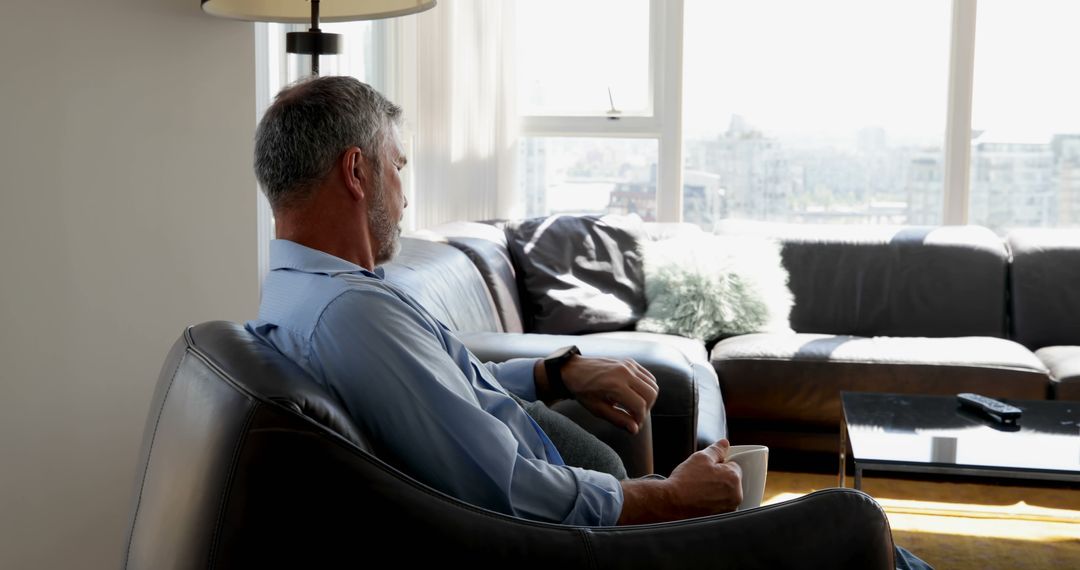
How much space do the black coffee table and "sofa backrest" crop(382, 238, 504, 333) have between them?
1.05 meters

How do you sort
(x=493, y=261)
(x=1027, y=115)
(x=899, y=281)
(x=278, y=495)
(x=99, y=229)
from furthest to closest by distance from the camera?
1. (x=1027, y=115)
2. (x=899, y=281)
3. (x=493, y=261)
4. (x=99, y=229)
5. (x=278, y=495)

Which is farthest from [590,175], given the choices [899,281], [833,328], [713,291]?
[899,281]

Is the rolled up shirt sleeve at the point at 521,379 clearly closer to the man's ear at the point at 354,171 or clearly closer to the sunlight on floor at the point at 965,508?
the man's ear at the point at 354,171

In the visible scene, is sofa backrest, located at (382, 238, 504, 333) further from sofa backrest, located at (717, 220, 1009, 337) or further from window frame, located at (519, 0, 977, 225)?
window frame, located at (519, 0, 977, 225)

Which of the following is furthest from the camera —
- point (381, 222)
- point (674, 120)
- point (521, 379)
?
point (674, 120)

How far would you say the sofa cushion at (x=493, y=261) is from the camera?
3191 mm

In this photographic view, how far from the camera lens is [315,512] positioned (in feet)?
3.07

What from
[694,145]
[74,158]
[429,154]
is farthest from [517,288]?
[74,158]

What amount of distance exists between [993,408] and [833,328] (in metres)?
1.36

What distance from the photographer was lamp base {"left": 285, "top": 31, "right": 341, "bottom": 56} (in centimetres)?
217

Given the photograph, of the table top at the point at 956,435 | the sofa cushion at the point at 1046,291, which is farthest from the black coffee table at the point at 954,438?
the sofa cushion at the point at 1046,291

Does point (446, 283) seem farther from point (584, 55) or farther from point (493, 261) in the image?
point (584, 55)

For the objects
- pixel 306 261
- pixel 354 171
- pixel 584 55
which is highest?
pixel 584 55

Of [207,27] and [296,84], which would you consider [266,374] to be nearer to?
[296,84]
